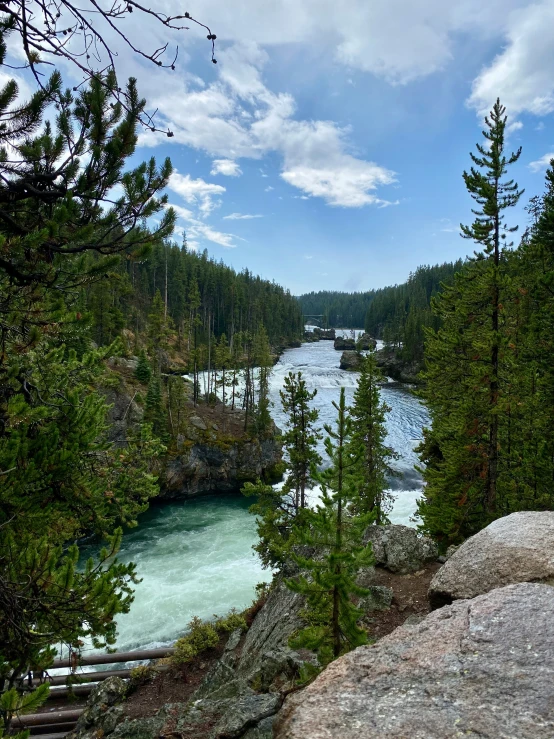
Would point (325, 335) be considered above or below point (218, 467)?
above

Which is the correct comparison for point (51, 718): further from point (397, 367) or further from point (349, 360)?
point (397, 367)

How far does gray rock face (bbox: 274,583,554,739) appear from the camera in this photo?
3164 mm

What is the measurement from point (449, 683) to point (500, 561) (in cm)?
368

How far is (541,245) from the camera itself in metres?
19.4

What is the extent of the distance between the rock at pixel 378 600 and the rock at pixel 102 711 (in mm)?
6368

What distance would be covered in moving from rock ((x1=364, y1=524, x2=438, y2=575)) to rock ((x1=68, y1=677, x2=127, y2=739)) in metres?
8.08

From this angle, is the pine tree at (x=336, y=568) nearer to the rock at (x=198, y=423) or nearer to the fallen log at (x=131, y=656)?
the fallen log at (x=131, y=656)

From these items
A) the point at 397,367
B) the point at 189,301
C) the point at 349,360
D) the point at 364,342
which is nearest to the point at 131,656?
the point at 349,360

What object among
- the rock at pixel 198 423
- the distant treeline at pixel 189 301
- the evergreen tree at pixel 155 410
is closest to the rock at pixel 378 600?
the evergreen tree at pixel 155 410

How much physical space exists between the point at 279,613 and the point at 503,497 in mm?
10057

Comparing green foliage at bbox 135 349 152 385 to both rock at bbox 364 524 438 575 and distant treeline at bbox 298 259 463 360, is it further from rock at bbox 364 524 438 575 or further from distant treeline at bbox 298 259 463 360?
distant treeline at bbox 298 259 463 360

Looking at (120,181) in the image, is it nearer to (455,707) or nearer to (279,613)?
(455,707)

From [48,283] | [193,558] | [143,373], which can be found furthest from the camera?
[143,373]

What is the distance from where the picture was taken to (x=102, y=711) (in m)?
9.49
